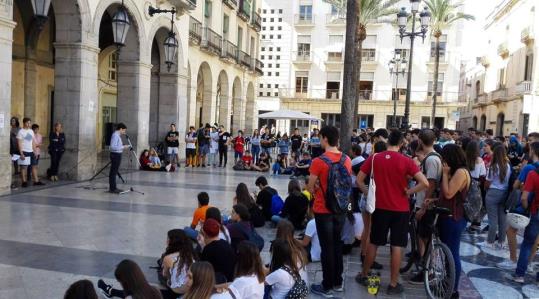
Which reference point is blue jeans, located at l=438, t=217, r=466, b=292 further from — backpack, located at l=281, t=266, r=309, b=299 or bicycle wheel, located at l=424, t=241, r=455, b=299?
backpack, located at l=281, t=266, r=309, b=299

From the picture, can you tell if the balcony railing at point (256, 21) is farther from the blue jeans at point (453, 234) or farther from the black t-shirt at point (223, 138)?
the blue jeans at point (453, 234)

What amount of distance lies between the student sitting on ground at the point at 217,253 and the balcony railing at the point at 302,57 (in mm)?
47508

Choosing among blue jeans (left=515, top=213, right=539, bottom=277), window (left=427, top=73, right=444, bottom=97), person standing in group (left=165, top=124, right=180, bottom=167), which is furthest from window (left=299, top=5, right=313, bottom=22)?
blue jeans (left=515, top=213, right=539, bottom=277)

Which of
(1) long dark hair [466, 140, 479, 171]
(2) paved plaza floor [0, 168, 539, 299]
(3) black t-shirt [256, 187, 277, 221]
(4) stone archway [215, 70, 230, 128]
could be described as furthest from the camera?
(4) stone archway [215, 70, 230, 128]

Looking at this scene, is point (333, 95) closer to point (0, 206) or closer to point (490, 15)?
point (490, 15)

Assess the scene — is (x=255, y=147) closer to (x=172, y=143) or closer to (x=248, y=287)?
(x=172, y=143)

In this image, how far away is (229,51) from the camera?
28.2 meters

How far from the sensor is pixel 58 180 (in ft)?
40.9

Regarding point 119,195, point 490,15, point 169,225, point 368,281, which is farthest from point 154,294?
point 490,15

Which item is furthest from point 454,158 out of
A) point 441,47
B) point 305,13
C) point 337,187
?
point 305,13

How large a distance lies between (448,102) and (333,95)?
39.2 feet

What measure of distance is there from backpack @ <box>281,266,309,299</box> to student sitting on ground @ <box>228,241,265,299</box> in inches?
16.0

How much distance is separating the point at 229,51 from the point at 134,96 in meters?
13.5

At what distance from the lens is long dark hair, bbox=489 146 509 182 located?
7.36m
